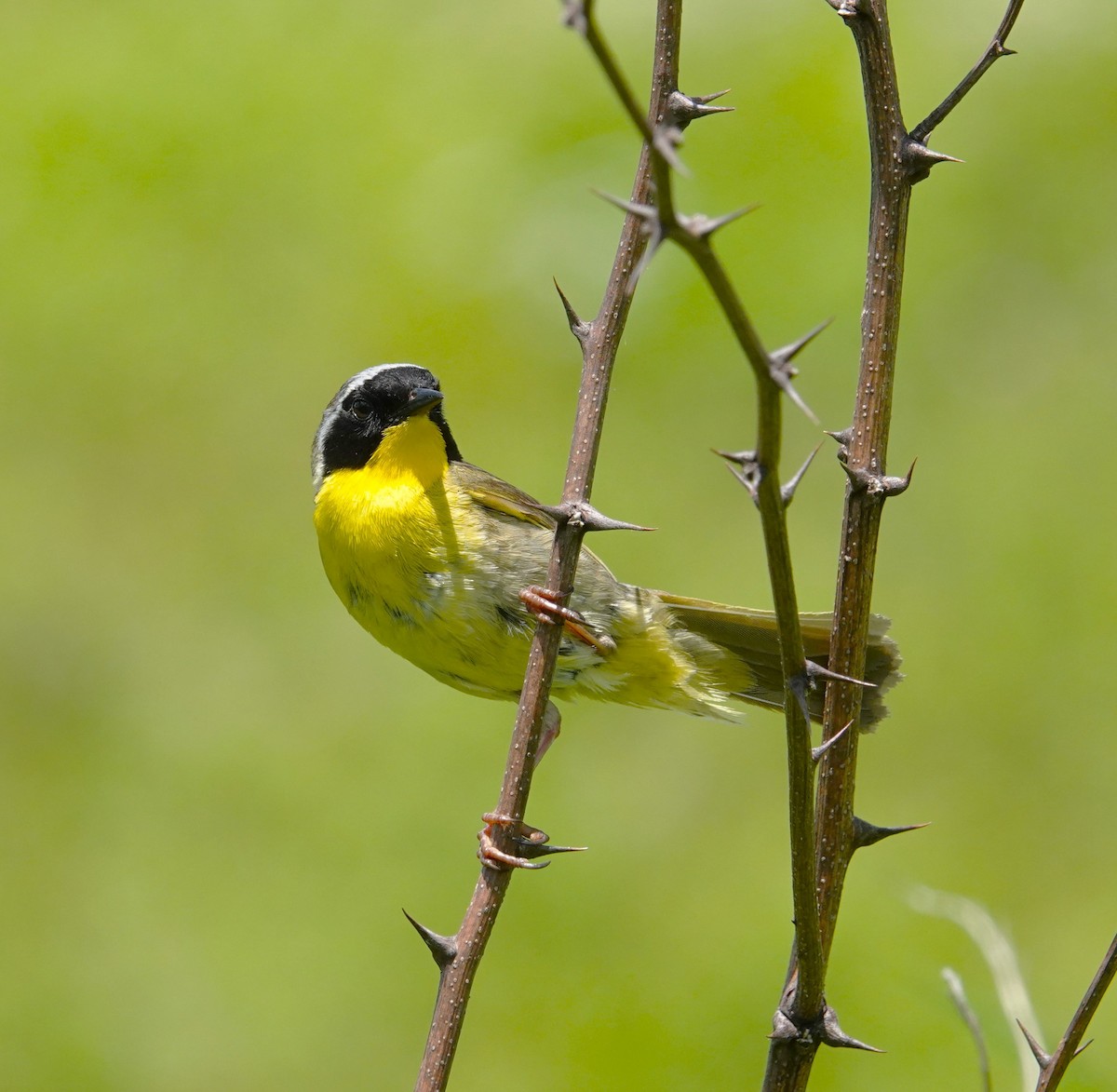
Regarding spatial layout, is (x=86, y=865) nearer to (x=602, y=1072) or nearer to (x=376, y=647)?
(x=376, y=647)

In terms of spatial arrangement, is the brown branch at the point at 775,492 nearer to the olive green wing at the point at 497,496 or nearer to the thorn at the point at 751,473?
the thorn at the point at 751,473

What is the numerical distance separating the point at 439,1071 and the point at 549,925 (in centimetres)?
375

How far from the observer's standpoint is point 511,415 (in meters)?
7.59

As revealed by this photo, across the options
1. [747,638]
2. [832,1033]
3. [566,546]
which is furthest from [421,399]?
[832,1033]

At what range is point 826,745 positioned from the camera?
205 centimetres

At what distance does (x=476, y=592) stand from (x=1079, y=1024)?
2.17 metres

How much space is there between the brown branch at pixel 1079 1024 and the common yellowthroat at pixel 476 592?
5.67 feet

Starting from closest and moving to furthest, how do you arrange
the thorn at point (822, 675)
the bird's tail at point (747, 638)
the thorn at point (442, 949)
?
1. the thorn at point (822, 675)
2. the thorn at point (442, 949)
3. the bird's tail at point (747, 638)

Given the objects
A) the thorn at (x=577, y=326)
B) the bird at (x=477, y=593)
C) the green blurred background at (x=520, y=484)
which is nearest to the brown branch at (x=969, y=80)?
the thorn at (x=577, y=326)

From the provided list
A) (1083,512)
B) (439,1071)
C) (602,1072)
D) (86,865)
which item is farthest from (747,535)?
(439,1071)

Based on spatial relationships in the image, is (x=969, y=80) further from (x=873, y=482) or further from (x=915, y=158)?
(x=873, y=482)

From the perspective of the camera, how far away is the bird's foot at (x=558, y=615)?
8.00 feet

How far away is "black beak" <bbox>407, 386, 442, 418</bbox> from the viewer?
4.09 meters

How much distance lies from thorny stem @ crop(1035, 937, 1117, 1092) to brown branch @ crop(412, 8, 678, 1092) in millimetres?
839
